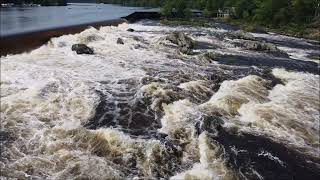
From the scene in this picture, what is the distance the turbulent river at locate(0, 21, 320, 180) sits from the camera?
14523mm

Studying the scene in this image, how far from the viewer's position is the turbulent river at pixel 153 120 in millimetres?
14523

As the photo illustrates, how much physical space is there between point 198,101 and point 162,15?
3100 inches

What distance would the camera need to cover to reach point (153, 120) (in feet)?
63.2

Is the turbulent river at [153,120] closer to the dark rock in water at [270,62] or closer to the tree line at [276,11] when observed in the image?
the dark rock in water at [270,62]

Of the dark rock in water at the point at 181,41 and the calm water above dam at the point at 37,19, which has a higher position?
the calm water above dam at the point at 37,19

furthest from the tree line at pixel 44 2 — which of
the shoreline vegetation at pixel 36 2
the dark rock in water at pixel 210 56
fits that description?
the dark rock in water at pixel 210 56

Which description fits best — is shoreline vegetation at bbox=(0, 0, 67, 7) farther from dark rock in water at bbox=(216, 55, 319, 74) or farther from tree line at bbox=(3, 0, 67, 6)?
dark rock in water at bbox=(216, 55, 319, 74)

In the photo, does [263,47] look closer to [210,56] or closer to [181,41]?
[181,41]

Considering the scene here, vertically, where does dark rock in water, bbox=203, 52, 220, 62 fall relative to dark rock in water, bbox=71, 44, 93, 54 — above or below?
below

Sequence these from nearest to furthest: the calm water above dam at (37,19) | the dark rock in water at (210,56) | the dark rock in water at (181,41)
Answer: the dark rock in water at (210,56) → the dark rock in water at (181,41) → the calm water above dam at (37,19)

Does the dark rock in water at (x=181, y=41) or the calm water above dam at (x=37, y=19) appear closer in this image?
the dark rock in water at (x=181, y=41)

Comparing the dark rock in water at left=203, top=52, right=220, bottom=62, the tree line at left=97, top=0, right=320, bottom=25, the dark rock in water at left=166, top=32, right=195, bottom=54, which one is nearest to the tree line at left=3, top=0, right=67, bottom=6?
the tree line at left=97, top=0, right=320, bottom=25

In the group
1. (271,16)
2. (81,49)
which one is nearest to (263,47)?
(81,49)

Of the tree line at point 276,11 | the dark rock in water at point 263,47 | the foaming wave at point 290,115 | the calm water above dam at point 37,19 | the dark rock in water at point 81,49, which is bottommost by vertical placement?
the foaming wave at point 290,115
